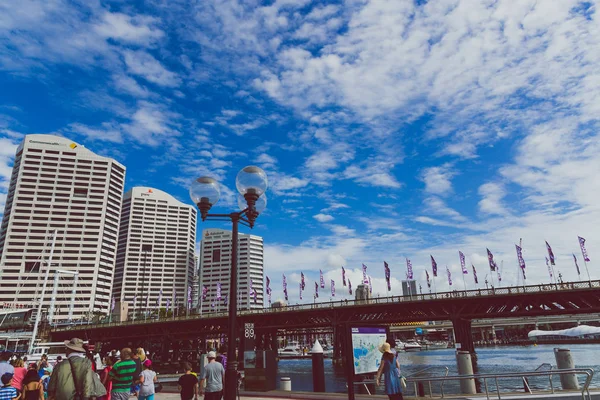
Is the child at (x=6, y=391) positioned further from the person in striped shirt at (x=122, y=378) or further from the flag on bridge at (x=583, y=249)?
the flag on bridge at (x=583, y=249)

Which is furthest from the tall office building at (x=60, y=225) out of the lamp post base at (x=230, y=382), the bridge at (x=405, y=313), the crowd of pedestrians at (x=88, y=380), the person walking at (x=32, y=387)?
the lamp post base at (x=230, y=382)

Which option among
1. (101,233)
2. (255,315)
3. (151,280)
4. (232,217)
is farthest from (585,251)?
(151,280)

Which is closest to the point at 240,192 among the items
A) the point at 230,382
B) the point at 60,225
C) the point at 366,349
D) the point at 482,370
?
the point at 230,382

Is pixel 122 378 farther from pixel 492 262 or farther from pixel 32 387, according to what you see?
pixel 492 262

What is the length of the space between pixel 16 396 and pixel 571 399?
1438cm

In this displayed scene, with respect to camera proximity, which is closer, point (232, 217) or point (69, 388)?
point (69, 388)

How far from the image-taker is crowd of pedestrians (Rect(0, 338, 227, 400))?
581 cm

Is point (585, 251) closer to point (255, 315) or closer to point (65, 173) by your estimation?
point (255, 315)

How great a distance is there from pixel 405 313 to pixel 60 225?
14035cm

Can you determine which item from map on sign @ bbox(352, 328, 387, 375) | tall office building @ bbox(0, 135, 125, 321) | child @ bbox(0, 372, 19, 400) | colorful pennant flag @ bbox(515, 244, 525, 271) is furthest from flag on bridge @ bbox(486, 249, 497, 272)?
tall office building @ bbox(0, 135, 125, 321)

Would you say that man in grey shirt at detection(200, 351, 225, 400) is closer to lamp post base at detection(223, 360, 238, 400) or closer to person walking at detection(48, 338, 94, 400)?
lamp post base at detection(223, 360, 238, 400)

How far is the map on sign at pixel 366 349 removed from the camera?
13136mm

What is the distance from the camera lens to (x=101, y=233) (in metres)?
154

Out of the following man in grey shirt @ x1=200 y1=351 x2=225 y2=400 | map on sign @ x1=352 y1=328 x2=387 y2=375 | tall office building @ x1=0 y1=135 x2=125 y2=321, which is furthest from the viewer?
tall office building @ x1=0 y1=135 x2=125 y2=321
